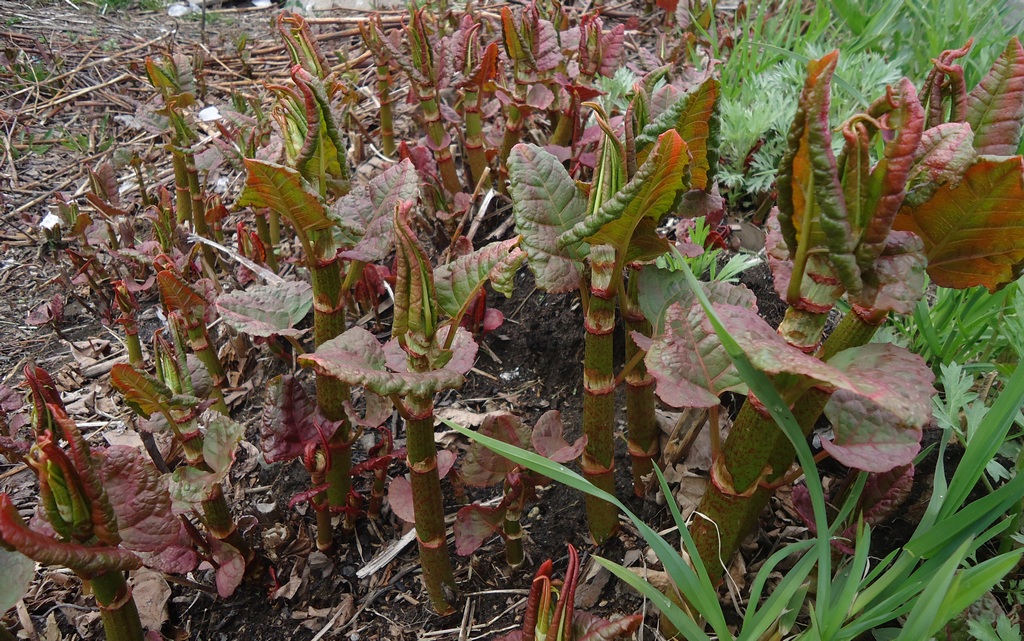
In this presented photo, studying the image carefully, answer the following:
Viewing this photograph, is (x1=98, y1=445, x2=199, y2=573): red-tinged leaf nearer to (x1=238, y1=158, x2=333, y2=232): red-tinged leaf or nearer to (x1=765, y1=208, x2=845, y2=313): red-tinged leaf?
(x1=238, y1=158, x2=333, y2=232): red-tinged leaf

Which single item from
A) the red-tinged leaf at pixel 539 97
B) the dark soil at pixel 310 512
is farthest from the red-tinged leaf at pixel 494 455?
the red-tinged leaf at pixel 539 97

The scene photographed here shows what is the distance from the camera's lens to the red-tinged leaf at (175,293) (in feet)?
5.80

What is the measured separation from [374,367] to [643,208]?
0.49 meters

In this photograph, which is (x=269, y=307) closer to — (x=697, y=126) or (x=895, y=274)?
(x=697, y=126)

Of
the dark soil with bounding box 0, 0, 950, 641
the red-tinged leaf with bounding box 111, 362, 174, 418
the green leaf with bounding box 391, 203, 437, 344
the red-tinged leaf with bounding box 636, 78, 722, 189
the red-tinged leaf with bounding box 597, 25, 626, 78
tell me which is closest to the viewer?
the green leaf with bounding box 391, 203, 437, 344

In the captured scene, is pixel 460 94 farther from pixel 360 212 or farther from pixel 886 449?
pixel 886 449

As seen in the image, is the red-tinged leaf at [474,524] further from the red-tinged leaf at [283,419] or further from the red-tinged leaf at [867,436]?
the red-tinged leaf at [867,436]

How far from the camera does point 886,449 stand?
117cm

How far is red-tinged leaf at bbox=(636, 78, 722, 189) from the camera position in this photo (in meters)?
1.18

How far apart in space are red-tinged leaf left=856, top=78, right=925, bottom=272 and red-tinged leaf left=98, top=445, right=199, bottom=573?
1172 millimetres

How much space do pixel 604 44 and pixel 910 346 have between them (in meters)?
1.34

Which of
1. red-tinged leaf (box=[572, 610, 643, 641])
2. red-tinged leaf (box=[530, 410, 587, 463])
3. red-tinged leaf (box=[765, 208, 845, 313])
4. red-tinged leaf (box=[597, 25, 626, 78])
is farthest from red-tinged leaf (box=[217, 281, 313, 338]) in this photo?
red-tinged leaf (box=[597, 25, 626, 78])

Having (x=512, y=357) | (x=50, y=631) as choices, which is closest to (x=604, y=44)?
(x=512, y=357)

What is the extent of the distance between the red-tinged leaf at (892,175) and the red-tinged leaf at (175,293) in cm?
152
